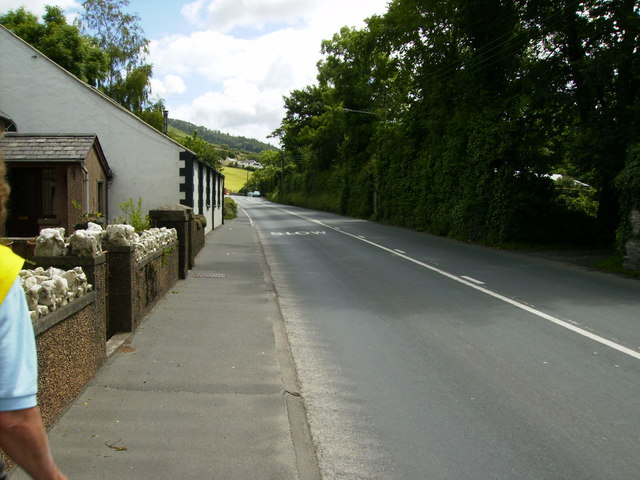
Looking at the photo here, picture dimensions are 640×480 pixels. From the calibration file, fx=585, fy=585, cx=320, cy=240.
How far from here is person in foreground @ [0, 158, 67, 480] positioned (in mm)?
1800

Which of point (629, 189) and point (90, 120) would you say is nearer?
point (629, 189)

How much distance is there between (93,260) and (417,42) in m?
24.8

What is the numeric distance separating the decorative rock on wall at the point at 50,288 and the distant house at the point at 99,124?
47.6 feet

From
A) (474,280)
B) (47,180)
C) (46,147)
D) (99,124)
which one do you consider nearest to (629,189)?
(474,280)

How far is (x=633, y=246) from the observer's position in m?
13.8

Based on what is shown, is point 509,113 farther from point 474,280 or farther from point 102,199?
point 102,199

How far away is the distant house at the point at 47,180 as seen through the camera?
16.2m

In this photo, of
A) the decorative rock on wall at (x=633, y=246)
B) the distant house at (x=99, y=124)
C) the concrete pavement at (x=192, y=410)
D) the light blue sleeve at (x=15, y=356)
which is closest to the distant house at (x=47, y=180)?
the distant house at (x=99, y=124)

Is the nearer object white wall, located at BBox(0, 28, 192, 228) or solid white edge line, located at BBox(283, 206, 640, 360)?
solid white edge line, located at BBox(283, 206, 640, 360)

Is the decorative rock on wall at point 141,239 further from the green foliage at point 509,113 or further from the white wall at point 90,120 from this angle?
the green foliage at point 509,113

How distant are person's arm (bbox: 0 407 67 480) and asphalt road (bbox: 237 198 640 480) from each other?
7.14 ft

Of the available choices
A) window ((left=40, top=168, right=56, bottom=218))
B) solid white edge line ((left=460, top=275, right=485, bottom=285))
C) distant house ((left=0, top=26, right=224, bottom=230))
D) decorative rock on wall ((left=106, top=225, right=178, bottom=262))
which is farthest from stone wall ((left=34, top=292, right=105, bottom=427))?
distant house ((left=0, top=26, right=224, bottom=230))

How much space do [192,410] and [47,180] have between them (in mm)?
14342

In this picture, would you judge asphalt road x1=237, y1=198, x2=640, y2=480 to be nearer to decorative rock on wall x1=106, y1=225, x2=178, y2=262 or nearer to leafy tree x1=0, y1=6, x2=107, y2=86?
decorative rock on wall x1=106, y1=225, x2=178, y2=262
